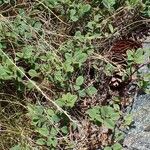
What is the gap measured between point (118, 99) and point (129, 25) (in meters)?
0.52

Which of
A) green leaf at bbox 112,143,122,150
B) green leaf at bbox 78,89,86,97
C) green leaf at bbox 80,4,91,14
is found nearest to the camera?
green leaf at bbox 112,143,122,150

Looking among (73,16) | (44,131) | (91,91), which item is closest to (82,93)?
(91,91)

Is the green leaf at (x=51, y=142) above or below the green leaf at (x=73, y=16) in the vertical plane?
below

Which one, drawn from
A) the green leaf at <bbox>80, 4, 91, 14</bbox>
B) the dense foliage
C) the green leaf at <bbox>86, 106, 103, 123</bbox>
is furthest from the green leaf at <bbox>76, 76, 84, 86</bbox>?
→ the green leaf at <bbox>80, 4, 91, 14</bbox>

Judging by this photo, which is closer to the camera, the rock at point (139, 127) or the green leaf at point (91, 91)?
the rock at point (139, 127)

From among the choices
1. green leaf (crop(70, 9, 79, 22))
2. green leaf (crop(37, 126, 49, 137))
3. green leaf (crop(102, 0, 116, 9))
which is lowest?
green leaf (crop(37, 126, 49, 137))

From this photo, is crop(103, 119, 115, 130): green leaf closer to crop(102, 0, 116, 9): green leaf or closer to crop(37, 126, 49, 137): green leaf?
crop(37, 126, 49, 137): green leaf

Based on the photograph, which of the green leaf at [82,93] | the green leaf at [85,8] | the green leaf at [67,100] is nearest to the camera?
the green leaf at [67,100]

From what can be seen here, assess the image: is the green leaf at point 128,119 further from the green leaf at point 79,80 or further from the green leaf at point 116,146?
the green leaf at point 79,80

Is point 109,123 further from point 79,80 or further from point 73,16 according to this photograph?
point 73,16

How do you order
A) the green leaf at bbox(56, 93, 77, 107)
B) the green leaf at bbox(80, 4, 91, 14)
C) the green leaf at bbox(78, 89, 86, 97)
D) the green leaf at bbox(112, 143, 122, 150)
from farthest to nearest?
the green leaf at bbox(80, 4, 91, 14), the green leaf at bbox(78, 89, 86, 97), the green leaf at bbox(56, 93, 77, 107), the green leaf at bbox(112, 143, 122, 150)

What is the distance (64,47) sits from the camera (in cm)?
256

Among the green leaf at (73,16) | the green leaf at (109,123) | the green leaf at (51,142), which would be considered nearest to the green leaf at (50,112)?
the green leaf at (51,142)

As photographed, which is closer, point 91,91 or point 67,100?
point 67,100
